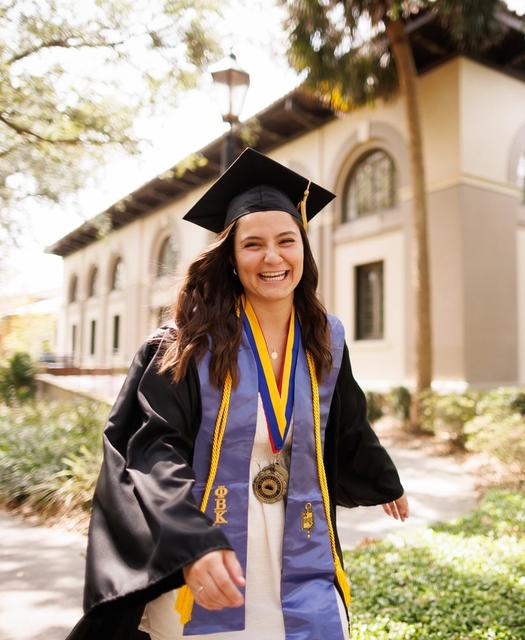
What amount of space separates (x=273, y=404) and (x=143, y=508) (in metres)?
0.52

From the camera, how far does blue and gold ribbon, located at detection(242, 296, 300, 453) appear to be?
5.83 feet

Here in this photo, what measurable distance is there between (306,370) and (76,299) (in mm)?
35670

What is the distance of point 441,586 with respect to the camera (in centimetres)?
344

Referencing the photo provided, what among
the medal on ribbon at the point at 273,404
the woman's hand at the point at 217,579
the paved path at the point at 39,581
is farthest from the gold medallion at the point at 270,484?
the paved path at the point at 39,581

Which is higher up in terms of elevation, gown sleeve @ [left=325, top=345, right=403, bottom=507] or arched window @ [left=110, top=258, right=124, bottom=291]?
arched window @ [left=110, top=258, right=124, bottom=291]

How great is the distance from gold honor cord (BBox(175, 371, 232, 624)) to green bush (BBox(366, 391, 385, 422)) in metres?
10.4

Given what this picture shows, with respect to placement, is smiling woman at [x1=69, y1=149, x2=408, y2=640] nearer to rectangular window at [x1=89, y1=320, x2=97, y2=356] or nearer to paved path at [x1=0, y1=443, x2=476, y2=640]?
paved path at [x1=0, y1=443, x2=476, y2=640]

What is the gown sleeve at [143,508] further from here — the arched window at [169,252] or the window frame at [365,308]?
the arched window at [169,252]

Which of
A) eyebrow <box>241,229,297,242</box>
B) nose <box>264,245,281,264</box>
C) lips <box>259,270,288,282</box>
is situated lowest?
Answer: lips <box>259,270,288,282</box>

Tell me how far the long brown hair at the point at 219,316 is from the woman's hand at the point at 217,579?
1.79 ft

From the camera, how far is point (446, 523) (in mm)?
5359

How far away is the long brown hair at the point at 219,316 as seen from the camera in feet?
5.71

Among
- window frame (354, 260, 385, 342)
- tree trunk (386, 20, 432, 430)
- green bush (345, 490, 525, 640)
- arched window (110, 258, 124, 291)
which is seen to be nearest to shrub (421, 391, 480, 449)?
tree trunk (386, 20, 432, 430)

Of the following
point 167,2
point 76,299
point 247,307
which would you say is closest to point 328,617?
point 247,307
